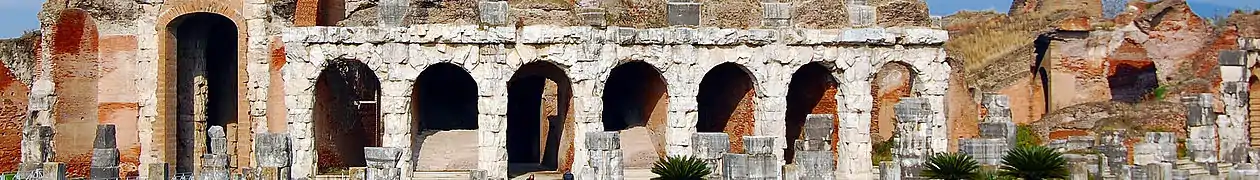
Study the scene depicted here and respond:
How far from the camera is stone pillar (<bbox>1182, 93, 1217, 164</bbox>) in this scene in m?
36.3

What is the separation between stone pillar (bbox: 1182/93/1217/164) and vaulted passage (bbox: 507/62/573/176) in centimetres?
1067

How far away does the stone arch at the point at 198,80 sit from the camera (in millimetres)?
40281

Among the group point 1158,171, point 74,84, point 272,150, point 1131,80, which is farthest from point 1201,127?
point 74,84

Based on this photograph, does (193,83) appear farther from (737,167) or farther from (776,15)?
(737,167)

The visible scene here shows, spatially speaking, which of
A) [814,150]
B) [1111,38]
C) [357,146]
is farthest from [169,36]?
[1111,38]

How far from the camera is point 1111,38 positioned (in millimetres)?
47969

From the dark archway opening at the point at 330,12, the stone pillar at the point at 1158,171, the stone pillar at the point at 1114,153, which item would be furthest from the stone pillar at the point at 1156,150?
the dark archway opening at the point at 330,12

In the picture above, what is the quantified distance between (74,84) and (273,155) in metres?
11.4

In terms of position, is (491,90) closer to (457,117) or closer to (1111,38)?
(457,117)

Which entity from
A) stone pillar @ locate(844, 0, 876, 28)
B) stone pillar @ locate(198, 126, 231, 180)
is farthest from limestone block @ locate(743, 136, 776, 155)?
stone pillar @ locate(844, 0, 876, 28)

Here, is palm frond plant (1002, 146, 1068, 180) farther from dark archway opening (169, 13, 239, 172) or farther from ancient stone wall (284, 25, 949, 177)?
dark archway opening (169, 13, 239, 172)

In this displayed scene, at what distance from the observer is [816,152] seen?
3061 centimetres

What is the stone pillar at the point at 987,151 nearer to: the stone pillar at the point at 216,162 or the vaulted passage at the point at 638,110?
the stone pillar at the point at 216,162

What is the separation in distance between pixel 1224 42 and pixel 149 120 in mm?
21944
